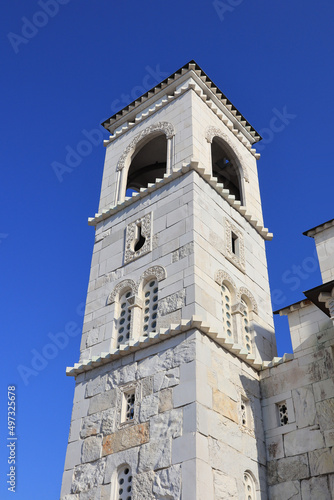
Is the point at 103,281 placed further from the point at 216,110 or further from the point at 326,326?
the point at 216,110

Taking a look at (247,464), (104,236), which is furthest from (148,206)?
(247,464)

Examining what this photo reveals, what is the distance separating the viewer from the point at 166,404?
12.0 metres

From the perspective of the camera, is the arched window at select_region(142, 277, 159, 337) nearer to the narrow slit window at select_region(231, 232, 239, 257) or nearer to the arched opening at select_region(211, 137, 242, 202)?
the narrow slit window at select_region(231, 232, 239, 257)

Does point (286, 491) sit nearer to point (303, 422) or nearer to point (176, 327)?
point (303, 422)

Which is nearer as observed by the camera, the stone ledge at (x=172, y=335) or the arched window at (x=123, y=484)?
the arched window at (x=123, y=484)

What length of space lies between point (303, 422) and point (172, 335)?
140 inches

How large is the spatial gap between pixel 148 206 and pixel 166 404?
638cm

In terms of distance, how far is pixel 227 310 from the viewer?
1473 centimetres

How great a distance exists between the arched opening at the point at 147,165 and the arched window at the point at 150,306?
694cm

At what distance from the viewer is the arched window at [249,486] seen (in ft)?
39.7

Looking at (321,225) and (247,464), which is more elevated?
(321,225)

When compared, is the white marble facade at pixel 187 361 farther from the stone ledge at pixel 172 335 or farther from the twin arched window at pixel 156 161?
the twin arched window at pixel 156 161

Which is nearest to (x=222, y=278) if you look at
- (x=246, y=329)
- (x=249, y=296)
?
(x=249, y=296)

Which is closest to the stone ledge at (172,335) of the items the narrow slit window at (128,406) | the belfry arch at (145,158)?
the narrow slit window at (128,406)
